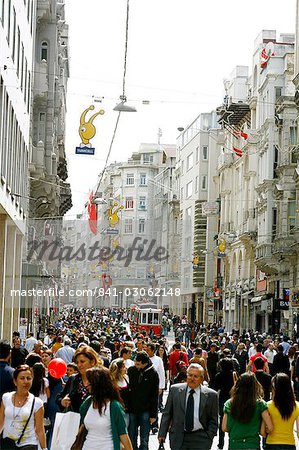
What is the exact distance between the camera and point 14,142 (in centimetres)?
3491

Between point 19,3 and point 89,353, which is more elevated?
point 19,3

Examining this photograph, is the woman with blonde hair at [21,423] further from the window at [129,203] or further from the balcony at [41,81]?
the window at [129,203]

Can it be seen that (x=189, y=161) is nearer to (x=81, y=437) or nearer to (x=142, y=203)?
(x=142, y=203)

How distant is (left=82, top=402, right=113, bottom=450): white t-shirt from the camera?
8953 mm

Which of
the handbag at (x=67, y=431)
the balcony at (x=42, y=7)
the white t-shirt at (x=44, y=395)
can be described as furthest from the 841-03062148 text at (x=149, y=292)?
the handbag at (x=67, y=431)

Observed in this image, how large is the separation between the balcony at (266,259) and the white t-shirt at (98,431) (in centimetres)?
5026

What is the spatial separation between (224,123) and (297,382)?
200 ft

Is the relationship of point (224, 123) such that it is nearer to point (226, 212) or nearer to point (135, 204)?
point (226, 212)

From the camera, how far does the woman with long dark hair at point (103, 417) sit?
8.97 metres

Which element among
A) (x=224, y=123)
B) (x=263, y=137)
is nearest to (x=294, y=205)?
(x=263, y=137)

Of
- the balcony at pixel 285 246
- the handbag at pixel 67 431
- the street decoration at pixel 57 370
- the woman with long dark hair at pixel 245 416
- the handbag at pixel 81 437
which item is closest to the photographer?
the handbag at pixel 81 437

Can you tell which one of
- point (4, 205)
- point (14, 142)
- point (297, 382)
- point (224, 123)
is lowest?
point (297, 382)

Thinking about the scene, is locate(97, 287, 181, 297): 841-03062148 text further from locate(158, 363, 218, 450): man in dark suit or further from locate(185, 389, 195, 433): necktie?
locate(185, 389, 195, 433): necktie

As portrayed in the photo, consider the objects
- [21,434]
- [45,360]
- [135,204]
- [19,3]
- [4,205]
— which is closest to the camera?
[21,434]
